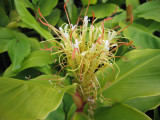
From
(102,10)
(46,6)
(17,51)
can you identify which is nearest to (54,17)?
(46,6)

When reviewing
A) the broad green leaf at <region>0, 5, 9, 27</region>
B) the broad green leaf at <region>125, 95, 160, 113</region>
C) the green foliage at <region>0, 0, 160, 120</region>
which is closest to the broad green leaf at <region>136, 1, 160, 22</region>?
the green foliage at <region>0, 0, 160, 120</region>

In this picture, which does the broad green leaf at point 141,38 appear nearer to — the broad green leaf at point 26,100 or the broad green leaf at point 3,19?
the broad green leaf at point 26,100

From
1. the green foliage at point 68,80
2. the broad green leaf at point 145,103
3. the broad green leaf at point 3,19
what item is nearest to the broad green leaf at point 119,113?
the green foliage at point 68,80

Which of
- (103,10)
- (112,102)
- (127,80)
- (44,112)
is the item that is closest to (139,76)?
(127,80)

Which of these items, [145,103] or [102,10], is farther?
[102,10]

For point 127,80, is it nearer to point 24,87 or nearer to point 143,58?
point 143,58

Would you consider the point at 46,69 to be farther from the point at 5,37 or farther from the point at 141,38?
the point at 141,38
